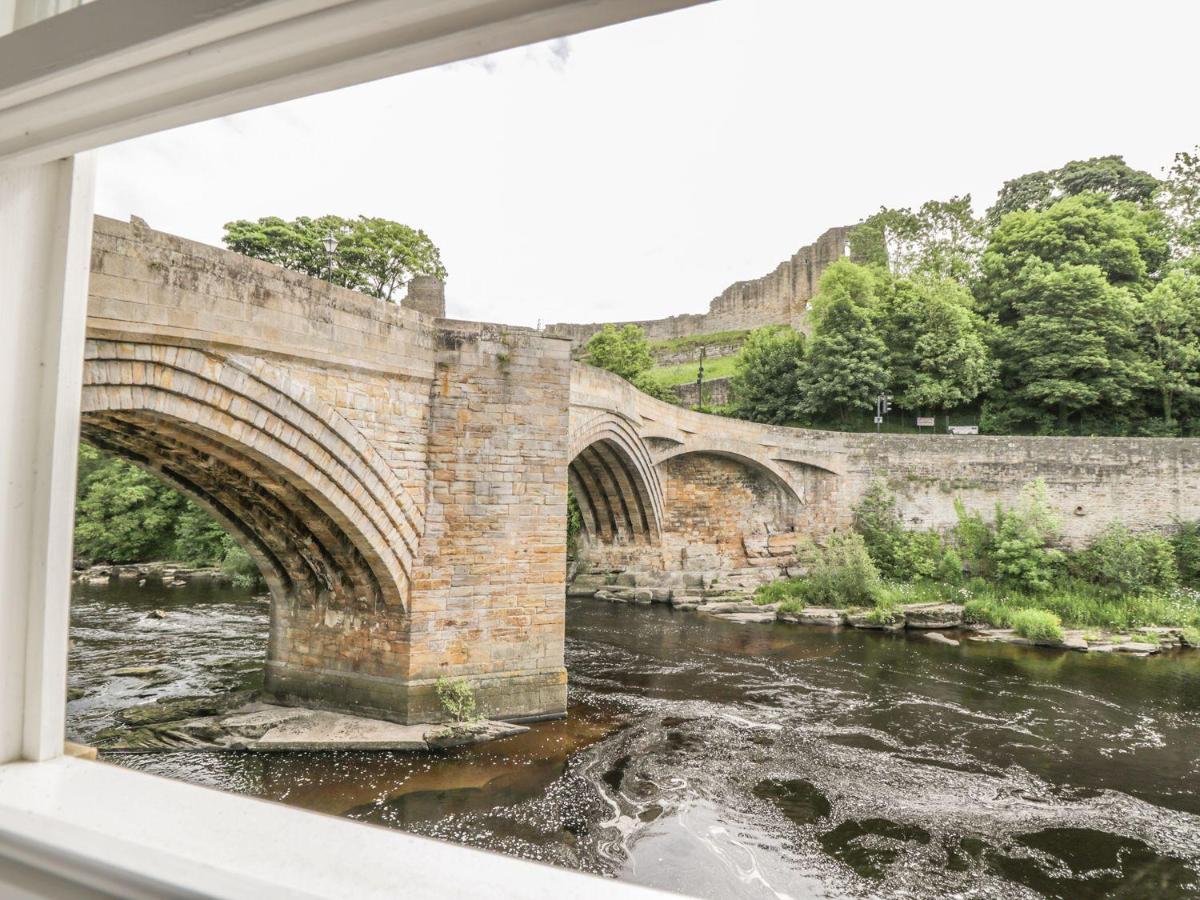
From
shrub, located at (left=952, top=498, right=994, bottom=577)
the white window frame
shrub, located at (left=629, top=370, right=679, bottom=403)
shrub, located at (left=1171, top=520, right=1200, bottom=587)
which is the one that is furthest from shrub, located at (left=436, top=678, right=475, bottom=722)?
shrub, located at (left=629, top=370, right=679, bottom=403)

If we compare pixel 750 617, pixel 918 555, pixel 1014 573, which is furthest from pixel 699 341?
pixel 750 617

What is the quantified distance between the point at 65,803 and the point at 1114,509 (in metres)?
22.5

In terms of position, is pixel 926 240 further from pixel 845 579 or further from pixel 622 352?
pixel 845 579

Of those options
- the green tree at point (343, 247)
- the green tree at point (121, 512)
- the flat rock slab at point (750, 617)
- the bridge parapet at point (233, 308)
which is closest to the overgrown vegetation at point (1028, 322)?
the flat rock slab at point (750, 617)

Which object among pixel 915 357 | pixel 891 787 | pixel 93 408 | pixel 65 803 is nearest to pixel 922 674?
pixel 891 787

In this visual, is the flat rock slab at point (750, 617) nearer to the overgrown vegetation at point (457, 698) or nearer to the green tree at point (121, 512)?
the overgrown vegetation at point (457, 698)

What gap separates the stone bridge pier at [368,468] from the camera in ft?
19.2

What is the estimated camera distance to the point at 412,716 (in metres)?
7.32

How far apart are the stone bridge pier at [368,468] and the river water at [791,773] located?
110 centimetres

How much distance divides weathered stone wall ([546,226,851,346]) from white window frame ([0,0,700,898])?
29.9 metres

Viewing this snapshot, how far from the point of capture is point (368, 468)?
6.98 metres

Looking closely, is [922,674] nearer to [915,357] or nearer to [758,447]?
[758,447]

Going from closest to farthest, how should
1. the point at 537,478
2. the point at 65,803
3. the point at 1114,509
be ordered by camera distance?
the point at 65,803, the point at 537,478, the point at 1114,509

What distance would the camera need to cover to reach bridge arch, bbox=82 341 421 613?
5418mm
